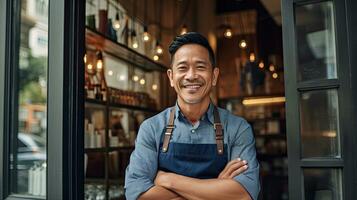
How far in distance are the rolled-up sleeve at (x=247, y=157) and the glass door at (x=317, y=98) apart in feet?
0.64

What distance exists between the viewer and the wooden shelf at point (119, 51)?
4.04m

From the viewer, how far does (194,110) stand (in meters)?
2.20

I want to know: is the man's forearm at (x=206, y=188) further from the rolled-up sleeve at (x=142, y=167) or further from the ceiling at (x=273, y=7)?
the ceiling at (x=273, y=7)

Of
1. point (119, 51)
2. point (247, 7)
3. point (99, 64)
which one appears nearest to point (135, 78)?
point (119, 51)

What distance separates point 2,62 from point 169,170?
5.35 feet

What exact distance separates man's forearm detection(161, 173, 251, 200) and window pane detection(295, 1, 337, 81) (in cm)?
71

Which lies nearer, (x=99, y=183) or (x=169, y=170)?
(x=169, y=170)

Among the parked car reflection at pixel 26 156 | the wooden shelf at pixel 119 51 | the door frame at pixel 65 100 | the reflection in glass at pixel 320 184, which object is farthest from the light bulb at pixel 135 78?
the reflection in glass at pixel 320 184

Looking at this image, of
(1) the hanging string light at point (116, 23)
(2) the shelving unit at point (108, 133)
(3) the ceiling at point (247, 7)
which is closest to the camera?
(2) the shelving unit at point (108, 133)

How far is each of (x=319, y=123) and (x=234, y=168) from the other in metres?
0.54

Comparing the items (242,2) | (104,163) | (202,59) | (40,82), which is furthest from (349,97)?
(242,2)

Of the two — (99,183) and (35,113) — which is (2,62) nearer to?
(35,113)

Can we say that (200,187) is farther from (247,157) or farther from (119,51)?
(119,51)

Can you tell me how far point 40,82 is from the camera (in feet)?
9.94
